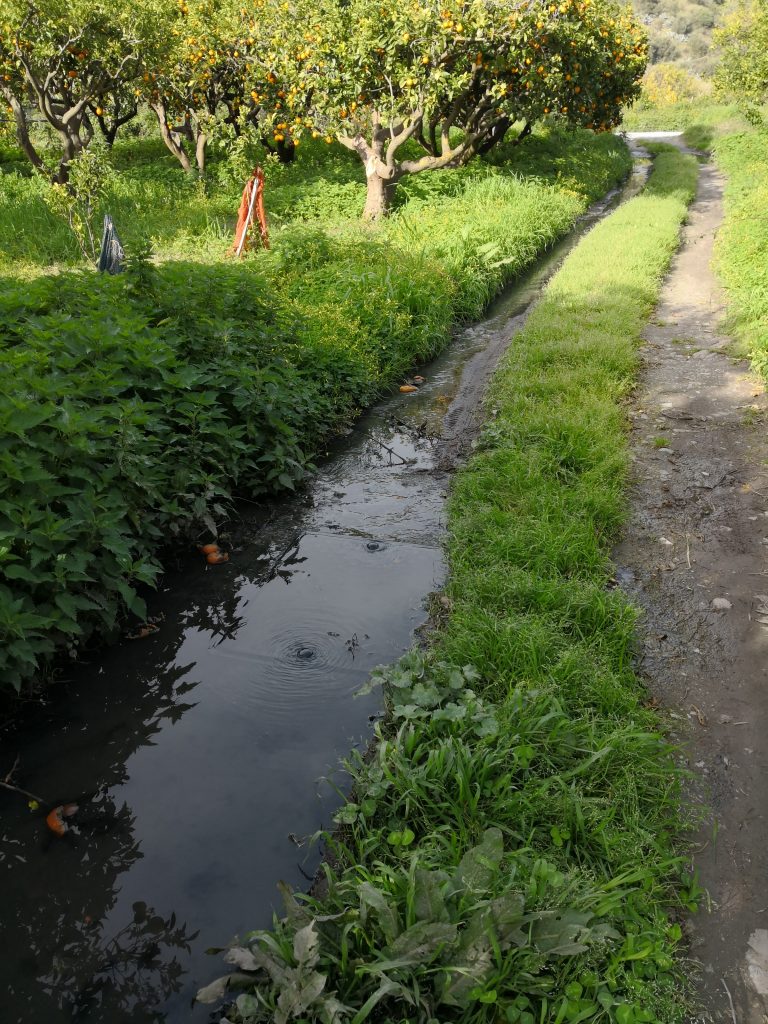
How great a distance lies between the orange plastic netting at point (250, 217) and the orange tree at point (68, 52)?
4902 millimetres

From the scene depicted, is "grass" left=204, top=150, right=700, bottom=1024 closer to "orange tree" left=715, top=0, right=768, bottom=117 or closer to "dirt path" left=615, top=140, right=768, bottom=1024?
"dirt path" left=615, top=140, right=768, bottom=1024

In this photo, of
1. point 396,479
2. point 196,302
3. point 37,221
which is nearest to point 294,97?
point 37,221

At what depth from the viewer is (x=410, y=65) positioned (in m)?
13.4

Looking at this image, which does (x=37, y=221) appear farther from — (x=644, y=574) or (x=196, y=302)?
(x=644, y=574)

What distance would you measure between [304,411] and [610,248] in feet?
28.4

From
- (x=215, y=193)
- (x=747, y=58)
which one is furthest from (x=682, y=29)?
(x=215, y=193)

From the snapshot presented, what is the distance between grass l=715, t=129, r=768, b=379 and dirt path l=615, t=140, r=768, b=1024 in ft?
1.22

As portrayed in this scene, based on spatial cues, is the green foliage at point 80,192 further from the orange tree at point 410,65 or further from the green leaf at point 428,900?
the green leaf at point 428,900

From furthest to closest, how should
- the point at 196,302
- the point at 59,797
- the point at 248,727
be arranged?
the point at 196,302 → the point at 248,727 → the point at 59,797

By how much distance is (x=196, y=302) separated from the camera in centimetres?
593

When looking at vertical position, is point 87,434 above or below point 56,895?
above

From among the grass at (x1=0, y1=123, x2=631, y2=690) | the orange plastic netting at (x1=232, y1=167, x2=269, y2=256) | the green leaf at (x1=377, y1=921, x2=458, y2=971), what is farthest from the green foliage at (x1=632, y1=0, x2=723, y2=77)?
the green leaf at (x1=377, y1=921, x2=458, y2=971)

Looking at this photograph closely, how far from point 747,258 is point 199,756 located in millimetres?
11191

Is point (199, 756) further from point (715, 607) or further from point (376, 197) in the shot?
point (376, 197)
